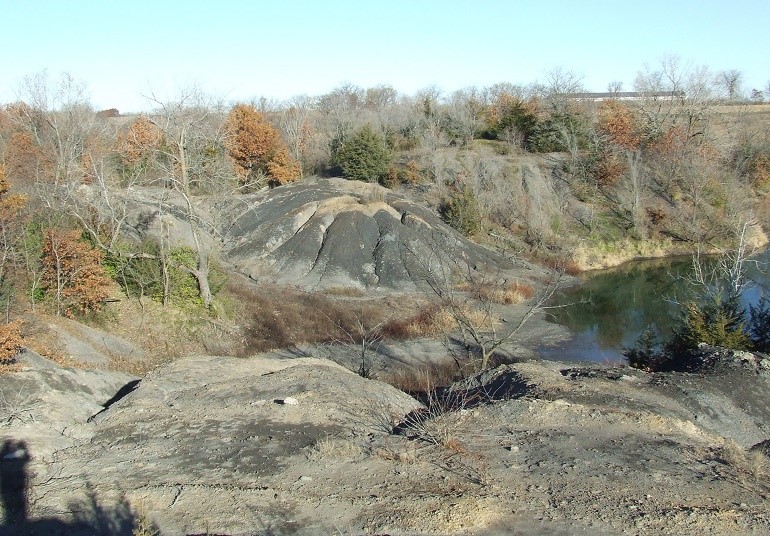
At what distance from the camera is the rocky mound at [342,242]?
36.5 metres

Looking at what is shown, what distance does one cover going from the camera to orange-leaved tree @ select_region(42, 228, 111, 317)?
2348 cm

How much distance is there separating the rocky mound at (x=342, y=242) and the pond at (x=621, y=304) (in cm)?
521

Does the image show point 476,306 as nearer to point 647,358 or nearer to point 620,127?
point 647,358

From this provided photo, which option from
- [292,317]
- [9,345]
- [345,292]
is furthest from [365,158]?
[9,345]

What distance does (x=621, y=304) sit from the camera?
36.2 metres

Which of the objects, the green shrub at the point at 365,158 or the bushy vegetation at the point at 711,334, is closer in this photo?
the bushy vegetation at the point at 711,334

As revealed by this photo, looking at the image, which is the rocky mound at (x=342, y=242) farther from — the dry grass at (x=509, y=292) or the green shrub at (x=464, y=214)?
the green shrub at (x=464, y=214)

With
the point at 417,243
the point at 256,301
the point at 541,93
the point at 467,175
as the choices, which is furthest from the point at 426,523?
the point at 541,93

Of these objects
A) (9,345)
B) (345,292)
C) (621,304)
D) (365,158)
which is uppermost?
(365,158)

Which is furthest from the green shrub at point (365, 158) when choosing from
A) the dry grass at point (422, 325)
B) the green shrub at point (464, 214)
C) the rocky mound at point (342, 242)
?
the dry grass at point (422, 325)

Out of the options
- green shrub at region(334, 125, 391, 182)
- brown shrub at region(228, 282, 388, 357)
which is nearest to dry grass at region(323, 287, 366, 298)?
brown shrub at region(228, 282, 388, 357)

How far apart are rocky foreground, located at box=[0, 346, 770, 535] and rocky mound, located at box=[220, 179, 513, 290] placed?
20.7 meters

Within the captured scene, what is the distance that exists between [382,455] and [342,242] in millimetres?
27634

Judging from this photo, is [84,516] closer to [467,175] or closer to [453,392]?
[453,392]
